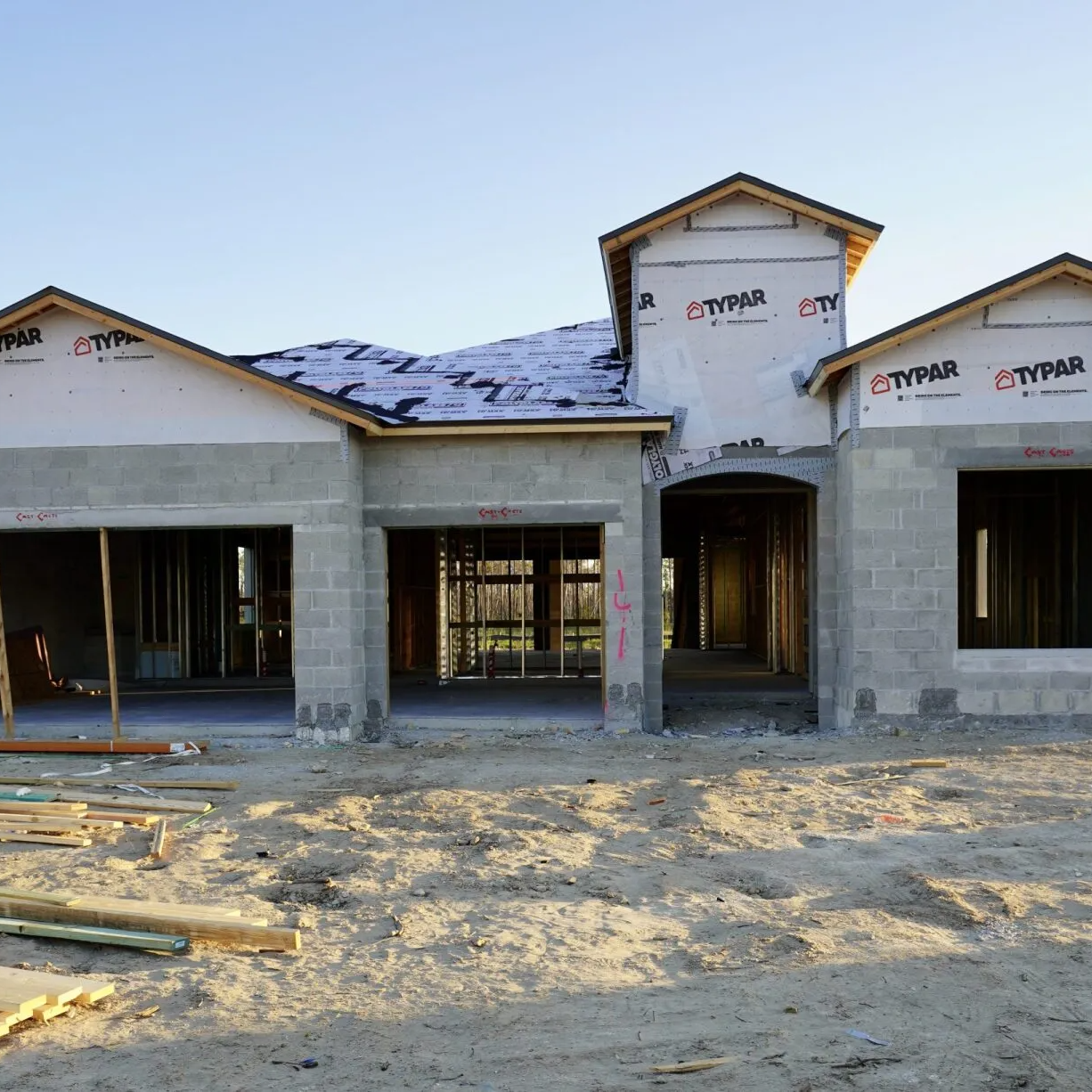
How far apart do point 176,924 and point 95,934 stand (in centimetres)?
42

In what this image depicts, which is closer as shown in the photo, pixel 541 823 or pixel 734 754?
pixel 541 823

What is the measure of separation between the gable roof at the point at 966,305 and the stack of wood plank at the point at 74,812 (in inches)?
Answer: 322

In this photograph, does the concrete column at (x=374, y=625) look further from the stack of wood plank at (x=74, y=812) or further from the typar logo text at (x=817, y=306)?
the typar logo text at (x=817, y=306)

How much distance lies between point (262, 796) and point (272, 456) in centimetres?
430

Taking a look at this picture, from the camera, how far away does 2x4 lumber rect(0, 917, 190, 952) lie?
17.1 ft

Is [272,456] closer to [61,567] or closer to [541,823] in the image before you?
[541,823]

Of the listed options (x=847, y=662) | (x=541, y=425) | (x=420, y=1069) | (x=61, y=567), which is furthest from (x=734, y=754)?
(x=61, y=567)

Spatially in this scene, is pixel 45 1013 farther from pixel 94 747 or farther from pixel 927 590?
pixel 927 590

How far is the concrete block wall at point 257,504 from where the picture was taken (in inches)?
454

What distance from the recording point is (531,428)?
11727 mm

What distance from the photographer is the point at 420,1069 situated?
396 centimetres

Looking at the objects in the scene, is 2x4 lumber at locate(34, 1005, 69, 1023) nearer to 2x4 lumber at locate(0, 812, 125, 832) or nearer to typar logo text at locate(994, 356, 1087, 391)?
2x4 lumber at locate(0, 812, 125, 832)

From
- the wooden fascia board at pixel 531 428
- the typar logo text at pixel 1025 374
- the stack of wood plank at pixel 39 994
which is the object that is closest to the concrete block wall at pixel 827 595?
the typar logo text at pixel 1025 374

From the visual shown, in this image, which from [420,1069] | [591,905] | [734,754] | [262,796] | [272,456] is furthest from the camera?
[272,456]
